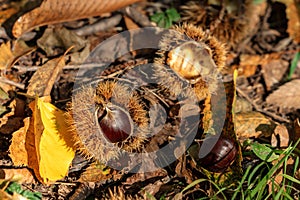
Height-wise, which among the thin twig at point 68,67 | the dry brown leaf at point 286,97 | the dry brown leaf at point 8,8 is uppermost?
the dry brown leaf at point 8,8

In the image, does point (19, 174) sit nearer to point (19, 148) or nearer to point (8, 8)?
point (19, 148)

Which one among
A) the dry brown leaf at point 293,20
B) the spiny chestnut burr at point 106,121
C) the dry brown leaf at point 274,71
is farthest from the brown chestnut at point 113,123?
the dry brown leaf at point 293,20

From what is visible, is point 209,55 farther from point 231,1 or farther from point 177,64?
point 231,1

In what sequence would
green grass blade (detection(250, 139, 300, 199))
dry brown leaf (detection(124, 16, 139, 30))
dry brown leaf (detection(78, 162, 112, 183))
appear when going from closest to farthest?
green grass blade (detection(250, 139, 300, 199))
dry brown leaf (detection(78, 162, 112, 183))
dry brown leaf (detection(124, 16, 139, 30))

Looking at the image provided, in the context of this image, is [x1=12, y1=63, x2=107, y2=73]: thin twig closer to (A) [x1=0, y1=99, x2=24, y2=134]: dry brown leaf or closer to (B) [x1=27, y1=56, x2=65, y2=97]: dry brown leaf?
(B) [x1=27, y1=56, x2=65, y2=97]: dry brown leaf

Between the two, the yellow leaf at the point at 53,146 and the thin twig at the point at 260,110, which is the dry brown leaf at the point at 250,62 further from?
the yellow leaf at the point at 53,146

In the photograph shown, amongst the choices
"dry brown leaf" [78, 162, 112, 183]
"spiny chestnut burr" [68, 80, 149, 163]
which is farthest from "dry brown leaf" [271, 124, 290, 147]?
"dry brown leaf" [78, 162, 112, 183]

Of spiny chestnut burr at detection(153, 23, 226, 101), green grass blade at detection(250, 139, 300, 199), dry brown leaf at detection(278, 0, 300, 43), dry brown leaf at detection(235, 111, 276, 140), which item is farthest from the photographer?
dry brown leaf at detection(278, 0, 300, 43)
